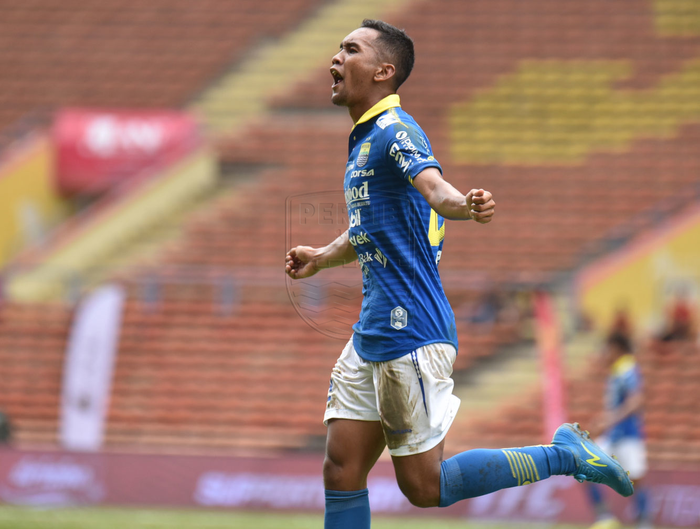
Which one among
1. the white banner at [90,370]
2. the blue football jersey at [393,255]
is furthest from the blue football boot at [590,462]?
the white banner at [90,370]

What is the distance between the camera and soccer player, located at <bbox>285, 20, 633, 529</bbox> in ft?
10.6

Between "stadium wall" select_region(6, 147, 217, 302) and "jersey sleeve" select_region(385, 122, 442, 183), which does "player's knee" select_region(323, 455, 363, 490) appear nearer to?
"jersey sleeve" select_region(385, 122, 442, 183)

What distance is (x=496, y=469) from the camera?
3.30 m

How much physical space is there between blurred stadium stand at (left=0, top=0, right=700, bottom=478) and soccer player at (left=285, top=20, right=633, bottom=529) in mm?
6190

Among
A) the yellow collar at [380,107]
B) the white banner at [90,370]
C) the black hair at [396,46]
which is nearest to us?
the yellow collar at [380,107]

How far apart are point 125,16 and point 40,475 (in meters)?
10.1

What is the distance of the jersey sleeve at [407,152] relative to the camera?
10.0ft

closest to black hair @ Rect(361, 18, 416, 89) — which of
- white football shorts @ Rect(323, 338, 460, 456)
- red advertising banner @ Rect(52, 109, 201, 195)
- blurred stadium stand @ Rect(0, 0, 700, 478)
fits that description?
white football shorts @ Rect(323, 338, 460, 456)

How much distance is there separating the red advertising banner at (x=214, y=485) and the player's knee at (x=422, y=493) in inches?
185

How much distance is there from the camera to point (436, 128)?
46.7 feet

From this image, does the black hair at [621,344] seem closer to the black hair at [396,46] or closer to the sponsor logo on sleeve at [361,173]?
the black hair at [396,46]

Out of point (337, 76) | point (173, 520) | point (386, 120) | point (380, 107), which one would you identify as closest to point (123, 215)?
point (173, 520)

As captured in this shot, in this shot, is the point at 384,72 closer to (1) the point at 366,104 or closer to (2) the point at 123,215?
(1) the point at 366,104

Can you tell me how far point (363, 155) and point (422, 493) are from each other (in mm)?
1247
